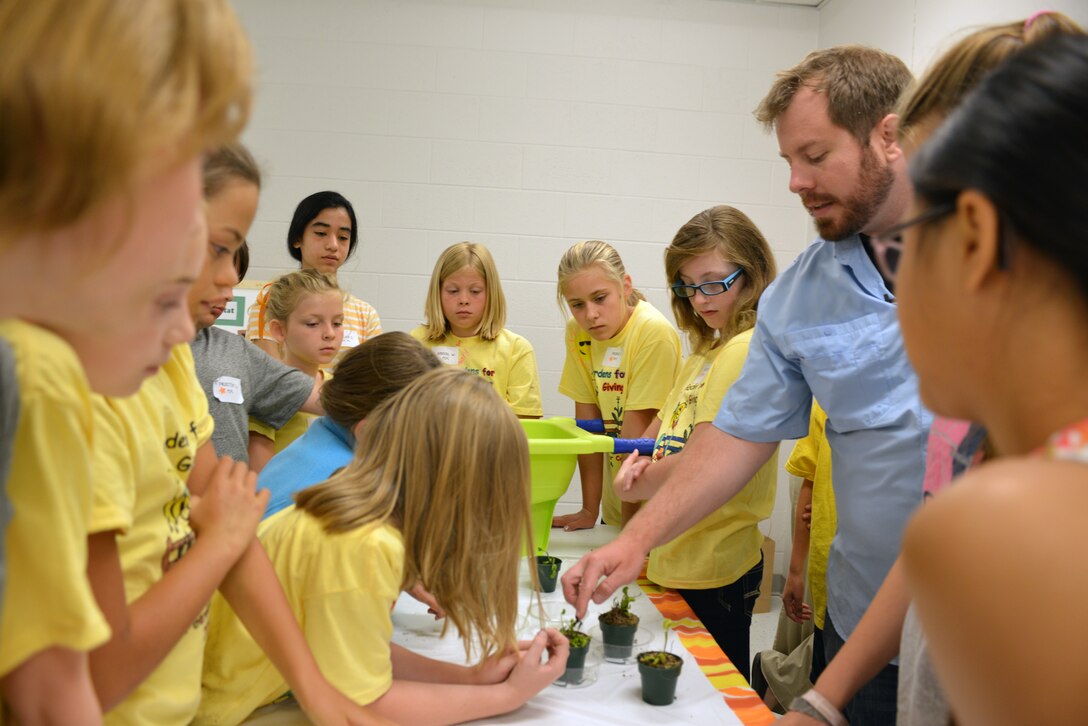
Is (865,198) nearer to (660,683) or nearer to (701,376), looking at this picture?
(701,376)

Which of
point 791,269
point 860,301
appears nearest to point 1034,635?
point 860,301

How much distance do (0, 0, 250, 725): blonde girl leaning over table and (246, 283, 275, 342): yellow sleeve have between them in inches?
99.4

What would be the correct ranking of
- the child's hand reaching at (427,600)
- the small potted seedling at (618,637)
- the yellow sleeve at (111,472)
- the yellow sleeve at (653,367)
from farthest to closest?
the yellow sleeve at (653,367), the child's hand reaching at (427,600), the small potted seedling at (618,637), the yellow sleeve at (111,472)

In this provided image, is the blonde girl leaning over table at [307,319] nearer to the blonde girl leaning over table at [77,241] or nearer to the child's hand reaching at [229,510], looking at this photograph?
the child's hand reaching at [229,510]

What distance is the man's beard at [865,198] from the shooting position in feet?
5.31

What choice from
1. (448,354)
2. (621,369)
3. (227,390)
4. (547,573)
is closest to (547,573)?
(547,573)

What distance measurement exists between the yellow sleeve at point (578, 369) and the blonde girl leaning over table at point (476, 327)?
0.53 ft

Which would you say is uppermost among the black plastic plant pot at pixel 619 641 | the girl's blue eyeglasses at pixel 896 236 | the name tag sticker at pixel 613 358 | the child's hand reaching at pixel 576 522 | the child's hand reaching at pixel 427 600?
the girl's blue eyeglasses at pixel 896 236

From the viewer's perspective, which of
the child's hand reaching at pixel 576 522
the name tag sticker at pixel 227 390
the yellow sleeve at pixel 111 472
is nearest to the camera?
the yellow sleeve at pixel 111 472

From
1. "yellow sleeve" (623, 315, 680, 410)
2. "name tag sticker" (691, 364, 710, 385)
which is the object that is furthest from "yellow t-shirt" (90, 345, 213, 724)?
"yellow sleeve" (623, 315, 680, 410)

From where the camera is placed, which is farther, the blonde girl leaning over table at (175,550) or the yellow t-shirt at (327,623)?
the yellow t-shirt at (327,623)

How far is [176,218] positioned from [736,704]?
1154mm

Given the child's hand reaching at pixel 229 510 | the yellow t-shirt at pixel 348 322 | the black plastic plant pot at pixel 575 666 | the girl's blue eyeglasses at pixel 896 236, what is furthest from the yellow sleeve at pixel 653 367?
Result: the girl's blue eyeglasses at pixel 896 236

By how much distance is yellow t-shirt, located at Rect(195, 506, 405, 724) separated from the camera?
123 cm
